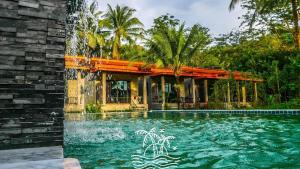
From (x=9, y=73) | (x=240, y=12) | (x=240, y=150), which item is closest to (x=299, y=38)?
(x=240, y=12)

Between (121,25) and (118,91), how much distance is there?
8.86 meters

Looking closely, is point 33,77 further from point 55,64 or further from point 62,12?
point 62,12

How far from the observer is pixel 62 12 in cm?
443

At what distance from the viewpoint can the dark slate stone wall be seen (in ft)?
→ 12.7

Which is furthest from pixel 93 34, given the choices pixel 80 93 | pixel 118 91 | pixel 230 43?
pixel 230 43

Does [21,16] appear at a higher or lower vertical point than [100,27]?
lower

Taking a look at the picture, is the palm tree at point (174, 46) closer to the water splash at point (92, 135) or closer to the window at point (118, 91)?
the window at point (118, 91)

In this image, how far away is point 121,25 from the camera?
29.4m

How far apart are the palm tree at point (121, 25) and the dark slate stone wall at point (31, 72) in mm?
25140

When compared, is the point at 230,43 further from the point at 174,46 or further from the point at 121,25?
the point at 121,25

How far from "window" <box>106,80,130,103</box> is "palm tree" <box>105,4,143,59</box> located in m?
6.31

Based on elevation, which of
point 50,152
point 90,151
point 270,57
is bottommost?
point 90,151

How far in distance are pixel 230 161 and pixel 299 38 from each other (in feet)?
47.2

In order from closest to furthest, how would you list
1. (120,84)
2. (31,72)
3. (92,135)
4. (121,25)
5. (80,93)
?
(31,72) < (92,135) < (80,93) < (120,84) < (121,25)
